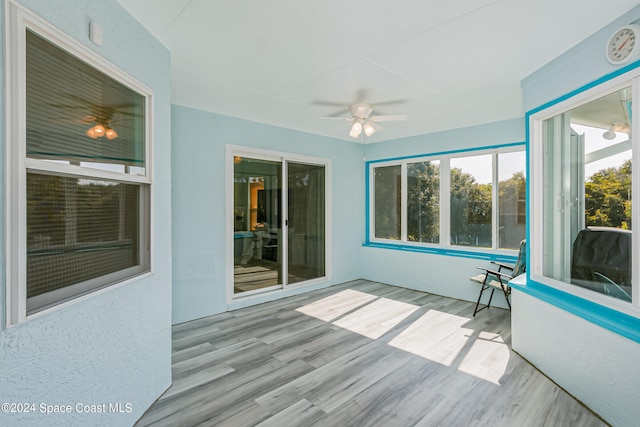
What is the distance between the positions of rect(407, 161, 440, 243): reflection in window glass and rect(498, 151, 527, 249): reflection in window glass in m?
0.94

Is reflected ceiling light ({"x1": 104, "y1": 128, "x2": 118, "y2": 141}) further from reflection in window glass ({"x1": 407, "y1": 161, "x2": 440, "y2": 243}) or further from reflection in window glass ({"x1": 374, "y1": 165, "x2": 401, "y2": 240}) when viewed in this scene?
reflection in window glass ({"x1": 374, "y1": 165, "x2": 401, "y2": 240})

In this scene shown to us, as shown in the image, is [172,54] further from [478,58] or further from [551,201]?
[551,201]

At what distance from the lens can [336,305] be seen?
178 inches

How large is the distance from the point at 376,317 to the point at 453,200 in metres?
2.32

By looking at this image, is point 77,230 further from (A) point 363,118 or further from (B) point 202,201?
(A) point 363,118

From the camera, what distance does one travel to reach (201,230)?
3990 mm

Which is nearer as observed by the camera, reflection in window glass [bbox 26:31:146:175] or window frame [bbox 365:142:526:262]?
reflection in window glass [bbox 26:31:146:175]

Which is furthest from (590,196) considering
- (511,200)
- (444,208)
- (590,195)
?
(444,208)

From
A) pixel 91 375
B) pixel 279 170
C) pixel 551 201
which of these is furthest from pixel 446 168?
pixel 91 375

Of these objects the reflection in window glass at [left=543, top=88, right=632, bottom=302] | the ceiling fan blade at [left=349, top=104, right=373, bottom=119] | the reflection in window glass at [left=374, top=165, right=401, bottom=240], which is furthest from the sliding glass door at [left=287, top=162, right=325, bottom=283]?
the reflection in window glass at [left=543, top=88, right=632, bottom=302]

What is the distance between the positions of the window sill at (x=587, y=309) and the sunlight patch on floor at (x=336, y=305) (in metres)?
2.11

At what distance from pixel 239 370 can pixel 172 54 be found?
8.93 ft

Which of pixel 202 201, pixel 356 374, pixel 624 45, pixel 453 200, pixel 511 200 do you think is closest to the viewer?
pixel 624 45

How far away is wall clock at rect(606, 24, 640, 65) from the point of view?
1952mm
